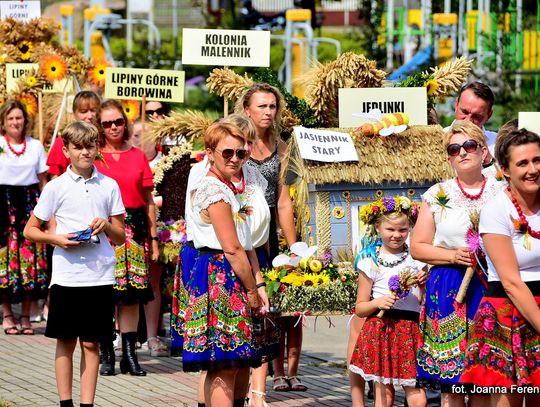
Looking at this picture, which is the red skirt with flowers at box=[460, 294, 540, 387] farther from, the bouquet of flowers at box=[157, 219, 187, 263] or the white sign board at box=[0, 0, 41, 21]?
the white sign board at box=[0, 0, 41, 21]

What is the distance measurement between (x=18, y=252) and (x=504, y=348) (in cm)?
615

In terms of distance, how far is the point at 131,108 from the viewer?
1059cm

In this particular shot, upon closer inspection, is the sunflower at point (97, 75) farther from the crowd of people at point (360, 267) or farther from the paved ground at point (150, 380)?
the crowd of people at point (360, 267)

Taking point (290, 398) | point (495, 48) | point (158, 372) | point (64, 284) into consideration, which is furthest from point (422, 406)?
point (495, 48)

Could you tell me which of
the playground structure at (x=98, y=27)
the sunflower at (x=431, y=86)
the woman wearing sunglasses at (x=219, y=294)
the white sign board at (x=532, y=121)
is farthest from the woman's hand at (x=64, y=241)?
the playground structure at (x=98, y=27)

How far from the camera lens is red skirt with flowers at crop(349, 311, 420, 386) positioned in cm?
667

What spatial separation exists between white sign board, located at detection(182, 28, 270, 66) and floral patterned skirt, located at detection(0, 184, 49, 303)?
2269 millimetres

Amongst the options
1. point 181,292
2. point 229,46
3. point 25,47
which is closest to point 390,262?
point 181,292

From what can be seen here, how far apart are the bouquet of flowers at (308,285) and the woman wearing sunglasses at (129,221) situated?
1955 millimetres

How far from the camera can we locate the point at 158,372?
8945mm

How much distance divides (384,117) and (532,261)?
248 centimetres

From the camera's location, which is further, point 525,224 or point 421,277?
point 421,277

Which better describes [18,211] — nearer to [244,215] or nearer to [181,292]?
[181,292]

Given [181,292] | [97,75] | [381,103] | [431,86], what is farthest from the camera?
[97,75]
